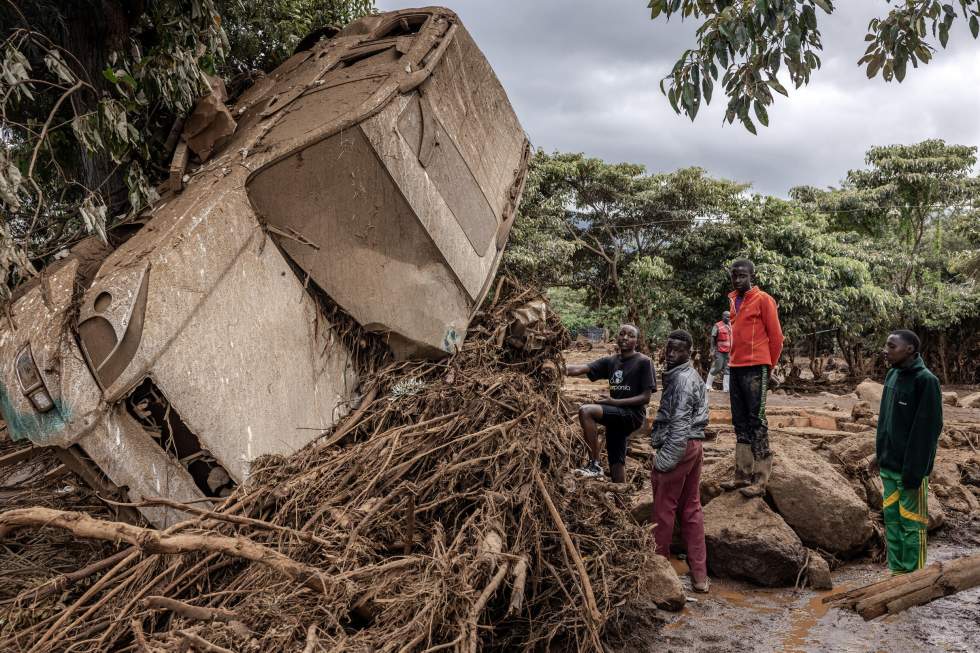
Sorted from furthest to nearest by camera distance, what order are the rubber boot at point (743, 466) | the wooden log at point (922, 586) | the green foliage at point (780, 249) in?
the green foliage at point (780, 249), the rubber boot at point (743, 466), the wooden log at point (922, 586)

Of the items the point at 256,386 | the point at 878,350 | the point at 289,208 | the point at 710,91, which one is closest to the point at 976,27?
the point at 710,91

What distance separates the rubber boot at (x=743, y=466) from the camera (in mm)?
5949

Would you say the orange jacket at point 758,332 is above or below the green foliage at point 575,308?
above

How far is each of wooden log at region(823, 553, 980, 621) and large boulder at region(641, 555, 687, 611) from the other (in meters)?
1.55

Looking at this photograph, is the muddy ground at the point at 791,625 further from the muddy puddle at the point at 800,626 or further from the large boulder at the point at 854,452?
the large boulder at the point at 854,452

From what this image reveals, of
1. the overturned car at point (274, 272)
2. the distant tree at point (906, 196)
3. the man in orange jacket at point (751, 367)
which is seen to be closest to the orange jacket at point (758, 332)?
the man in orange jacket at point (751, 367)

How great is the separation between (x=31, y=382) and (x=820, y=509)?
5.60 metres

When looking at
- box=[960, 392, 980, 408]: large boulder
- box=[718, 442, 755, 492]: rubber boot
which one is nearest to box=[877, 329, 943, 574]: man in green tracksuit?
box=[718, 442, 755, 492]: rubber boot

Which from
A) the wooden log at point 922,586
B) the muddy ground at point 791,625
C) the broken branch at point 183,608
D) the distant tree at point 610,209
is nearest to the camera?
the broken branch at point 183,608

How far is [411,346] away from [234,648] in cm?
239

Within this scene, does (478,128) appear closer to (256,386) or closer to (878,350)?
(256,386)

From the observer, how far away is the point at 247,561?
11.2 ft

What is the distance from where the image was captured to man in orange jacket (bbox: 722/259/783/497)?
5.55 meters

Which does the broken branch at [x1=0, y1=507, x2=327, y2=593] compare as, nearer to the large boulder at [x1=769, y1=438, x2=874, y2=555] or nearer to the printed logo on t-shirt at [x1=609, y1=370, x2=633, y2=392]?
the printed logo on t-shirt at [x1=609, y1=370, x2=633, y2=392]
